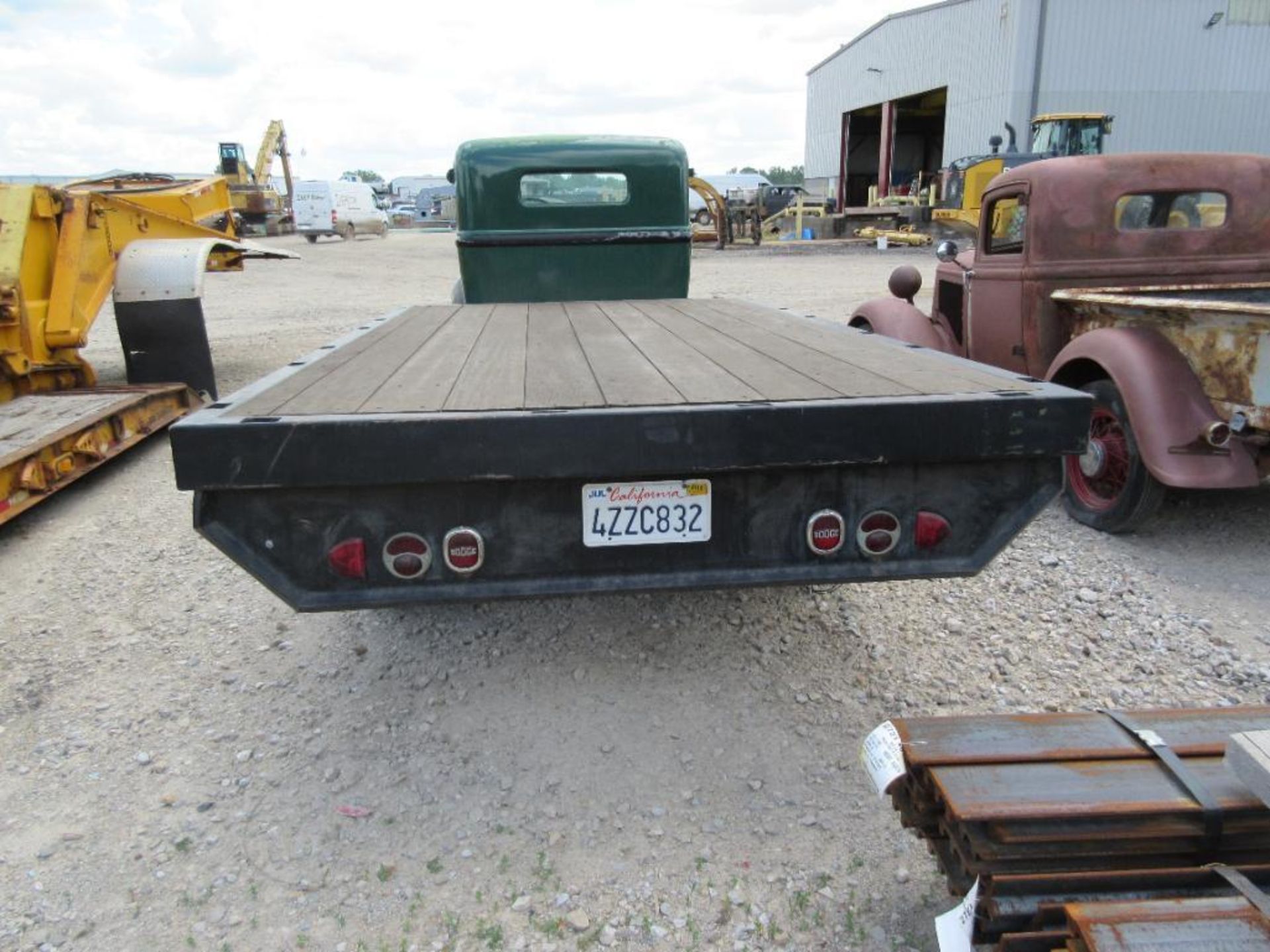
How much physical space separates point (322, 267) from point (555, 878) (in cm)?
2221

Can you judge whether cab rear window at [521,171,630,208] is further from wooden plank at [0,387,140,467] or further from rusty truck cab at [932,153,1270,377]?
wooden plank at [0,387,140,467]

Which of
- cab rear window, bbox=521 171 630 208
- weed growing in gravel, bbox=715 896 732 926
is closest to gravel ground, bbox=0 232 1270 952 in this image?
weed growing in gravel, bbox=715 896 732 926

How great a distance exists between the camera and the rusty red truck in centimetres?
375

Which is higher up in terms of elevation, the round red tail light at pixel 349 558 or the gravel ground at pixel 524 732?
the round red tail light at pixel 349 558

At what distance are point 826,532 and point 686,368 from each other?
2.14ft

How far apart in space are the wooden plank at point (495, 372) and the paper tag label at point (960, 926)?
1364 mm

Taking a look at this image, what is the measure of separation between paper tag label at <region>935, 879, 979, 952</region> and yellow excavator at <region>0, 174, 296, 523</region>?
4.23 m

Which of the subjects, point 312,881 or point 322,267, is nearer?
point 312,881

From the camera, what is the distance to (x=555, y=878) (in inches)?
83.2

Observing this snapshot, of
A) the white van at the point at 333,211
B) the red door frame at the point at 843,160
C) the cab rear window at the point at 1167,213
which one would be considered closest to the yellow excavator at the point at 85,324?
the cab rear window at the point at 1167,213

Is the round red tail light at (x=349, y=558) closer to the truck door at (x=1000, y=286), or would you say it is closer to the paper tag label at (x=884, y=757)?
the paper tag label at (x=884, y=757)

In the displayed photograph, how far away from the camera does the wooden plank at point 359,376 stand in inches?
82.2

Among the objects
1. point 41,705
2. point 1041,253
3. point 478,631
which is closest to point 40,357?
point 41,705

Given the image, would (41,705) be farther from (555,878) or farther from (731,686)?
(731,686)
